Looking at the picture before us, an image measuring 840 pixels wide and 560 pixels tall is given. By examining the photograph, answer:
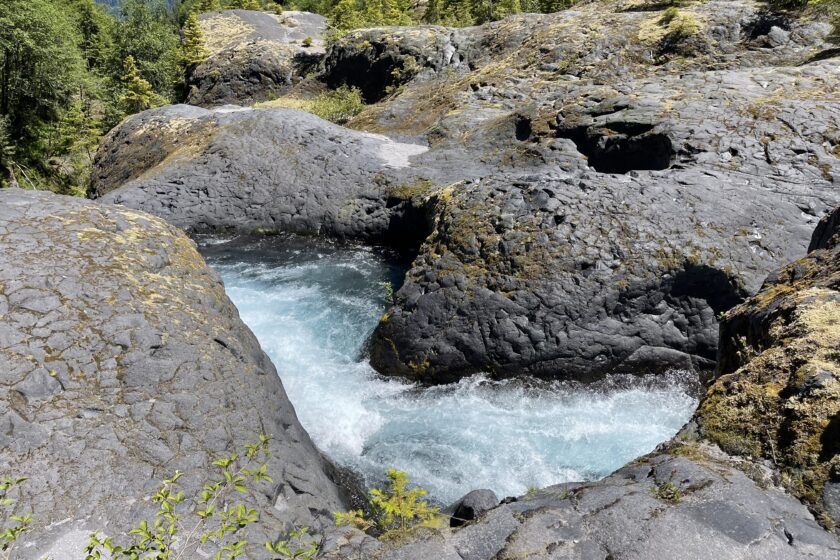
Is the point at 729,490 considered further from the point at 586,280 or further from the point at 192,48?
the point at 192,48

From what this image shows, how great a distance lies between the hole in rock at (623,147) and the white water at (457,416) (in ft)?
24.7

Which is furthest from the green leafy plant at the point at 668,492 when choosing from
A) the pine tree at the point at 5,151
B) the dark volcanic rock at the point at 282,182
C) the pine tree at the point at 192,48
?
the pine tree at the point at 192,48

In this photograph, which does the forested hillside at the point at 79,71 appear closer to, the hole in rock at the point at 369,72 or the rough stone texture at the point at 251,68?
the rough stone texture at the point at 251,68

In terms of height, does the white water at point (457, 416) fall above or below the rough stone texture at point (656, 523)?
below

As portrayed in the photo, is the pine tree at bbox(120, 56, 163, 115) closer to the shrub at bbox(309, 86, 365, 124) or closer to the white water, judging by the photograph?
the shrub at bbox(309, 86, 365, 124)

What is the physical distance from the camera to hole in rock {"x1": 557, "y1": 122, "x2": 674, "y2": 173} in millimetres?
14625

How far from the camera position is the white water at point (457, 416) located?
803 centimetres

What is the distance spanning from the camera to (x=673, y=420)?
890 centimetres

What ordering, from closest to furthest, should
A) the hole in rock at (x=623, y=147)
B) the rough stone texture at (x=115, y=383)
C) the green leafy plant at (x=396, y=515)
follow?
the green leafy plant at (x=396, y=515)
the rough stone texture at (x=115, y=383)
the hole in rock at (x=623, y=147)

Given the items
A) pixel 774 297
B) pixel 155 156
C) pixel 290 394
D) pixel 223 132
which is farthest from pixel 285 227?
pixel 774 297

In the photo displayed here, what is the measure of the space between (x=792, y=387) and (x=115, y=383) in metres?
7.03

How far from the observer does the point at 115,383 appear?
6184 mm

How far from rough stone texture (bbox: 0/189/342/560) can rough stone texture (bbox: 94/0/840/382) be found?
4.07m

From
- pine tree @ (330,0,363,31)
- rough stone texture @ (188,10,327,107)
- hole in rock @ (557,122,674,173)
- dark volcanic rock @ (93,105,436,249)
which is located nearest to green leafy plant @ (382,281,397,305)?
dark volcanic rock @ (93,105,436,249)
